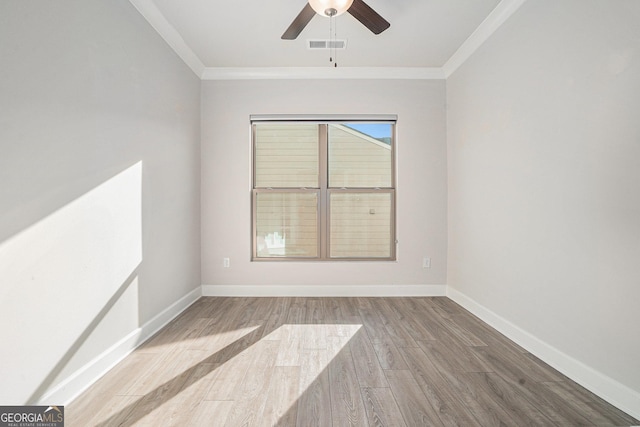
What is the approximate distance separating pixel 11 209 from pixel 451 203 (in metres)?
3.72

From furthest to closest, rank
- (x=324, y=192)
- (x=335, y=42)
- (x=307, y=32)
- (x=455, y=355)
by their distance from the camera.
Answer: (x=324, y=192)
(x=335, y=42)
(x=307, y=32)
(x=455, y=355)

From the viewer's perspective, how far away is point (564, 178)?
6.63ft

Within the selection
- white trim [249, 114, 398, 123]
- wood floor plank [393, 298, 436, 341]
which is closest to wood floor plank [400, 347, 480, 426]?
wood floor plank [393, 298, 436, 341]

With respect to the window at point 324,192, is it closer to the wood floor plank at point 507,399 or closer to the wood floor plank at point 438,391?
the wood floor plank at point 438,391

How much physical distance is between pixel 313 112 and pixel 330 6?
5.92ft

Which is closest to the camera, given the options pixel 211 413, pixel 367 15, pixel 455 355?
pixel 211 413

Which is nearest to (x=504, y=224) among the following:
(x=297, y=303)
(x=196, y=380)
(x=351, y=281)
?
(x=351, y=281)

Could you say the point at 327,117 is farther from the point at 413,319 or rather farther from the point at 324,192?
the point at 413,319

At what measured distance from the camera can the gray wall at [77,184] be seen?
1.42m

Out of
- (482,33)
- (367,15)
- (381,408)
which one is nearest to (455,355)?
(381,408)

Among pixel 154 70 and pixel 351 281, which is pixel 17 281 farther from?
pixel 351 281

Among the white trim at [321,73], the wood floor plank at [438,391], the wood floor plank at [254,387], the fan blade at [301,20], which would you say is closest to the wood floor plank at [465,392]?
the wood floor plank at [438,391]

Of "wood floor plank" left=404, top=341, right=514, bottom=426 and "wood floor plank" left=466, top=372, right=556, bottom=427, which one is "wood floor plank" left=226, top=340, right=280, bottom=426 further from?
"wood floor plank" left=466, top=372, right=556, bottom=427

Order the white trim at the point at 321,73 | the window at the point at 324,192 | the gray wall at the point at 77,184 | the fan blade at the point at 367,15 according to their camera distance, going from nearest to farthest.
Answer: the gray wall at the point at 77,184 → the fan blade at the point at 367,15 → the white trim at the point at 321,73 → the window at the point at 324,192
